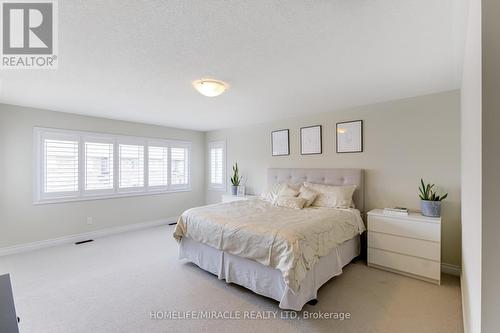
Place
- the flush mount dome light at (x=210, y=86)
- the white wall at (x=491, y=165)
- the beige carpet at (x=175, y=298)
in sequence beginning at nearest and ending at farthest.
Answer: the white wall at (x=491, y=165) < the beige carpet at (x=175, y=298) < the flush mount dome light at (x=210, y=86)

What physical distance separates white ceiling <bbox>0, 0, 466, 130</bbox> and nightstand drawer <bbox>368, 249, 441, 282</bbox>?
6.83 ft

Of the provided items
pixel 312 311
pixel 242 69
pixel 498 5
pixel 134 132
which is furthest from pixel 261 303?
pixel 134 132

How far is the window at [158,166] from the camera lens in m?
5.19

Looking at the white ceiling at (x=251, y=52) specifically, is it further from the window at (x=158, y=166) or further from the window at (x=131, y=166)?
the window at (x=158, y=166)

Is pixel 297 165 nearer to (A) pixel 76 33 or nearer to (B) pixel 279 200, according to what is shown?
(B) pixel 279 200

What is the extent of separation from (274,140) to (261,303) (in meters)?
3.12

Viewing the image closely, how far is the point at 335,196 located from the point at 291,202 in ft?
2.14

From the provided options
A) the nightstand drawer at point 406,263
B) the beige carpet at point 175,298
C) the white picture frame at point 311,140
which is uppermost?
the white picture frame at point 311,140

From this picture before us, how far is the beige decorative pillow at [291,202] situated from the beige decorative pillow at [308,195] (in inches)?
3.5

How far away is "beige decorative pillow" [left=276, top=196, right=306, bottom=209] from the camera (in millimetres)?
3356

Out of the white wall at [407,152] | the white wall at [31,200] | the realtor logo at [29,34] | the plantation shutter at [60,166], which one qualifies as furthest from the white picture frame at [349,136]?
the plantation shutter at [60,166]

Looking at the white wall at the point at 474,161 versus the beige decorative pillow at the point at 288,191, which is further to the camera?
the beige decorative pillow at the point at 288,191

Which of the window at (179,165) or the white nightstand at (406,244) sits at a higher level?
the window at (179,165)

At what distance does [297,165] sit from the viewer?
4371 millimetres
